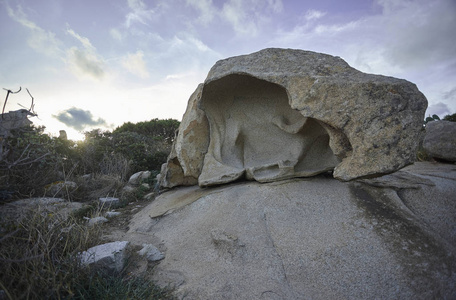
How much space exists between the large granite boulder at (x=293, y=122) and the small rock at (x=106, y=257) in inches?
68.2

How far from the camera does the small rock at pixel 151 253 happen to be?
2.83m

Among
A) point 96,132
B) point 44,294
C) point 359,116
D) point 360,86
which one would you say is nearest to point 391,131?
point 359,116

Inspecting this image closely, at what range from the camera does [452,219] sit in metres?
3.03

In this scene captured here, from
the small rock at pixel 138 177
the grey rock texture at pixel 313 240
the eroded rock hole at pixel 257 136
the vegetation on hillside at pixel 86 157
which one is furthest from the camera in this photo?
the small rock at pixel 138 177

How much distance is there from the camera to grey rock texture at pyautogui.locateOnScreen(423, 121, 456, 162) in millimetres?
6805

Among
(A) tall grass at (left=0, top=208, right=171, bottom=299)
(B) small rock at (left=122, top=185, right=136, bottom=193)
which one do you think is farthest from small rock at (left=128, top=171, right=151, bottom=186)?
(A) tall grass at (left=0, top=208, right=171, bottom=299)

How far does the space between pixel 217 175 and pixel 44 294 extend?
2.51 metres

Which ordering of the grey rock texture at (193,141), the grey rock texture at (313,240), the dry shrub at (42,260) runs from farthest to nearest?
the grey rock texture at (193,141), the grey rock texture at (313,240), the dry shrub at (42,260)

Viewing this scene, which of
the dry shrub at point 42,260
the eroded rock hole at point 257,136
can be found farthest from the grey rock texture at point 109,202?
the dry shrub at point 42,260

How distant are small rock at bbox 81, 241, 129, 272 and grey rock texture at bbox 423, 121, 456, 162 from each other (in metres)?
7.70

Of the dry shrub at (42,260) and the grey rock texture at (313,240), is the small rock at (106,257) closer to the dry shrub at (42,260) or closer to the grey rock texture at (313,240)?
the dry shrub at (42,260)

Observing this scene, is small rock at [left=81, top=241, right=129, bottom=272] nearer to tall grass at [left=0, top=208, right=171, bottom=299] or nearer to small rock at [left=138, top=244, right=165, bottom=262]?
tall grass at [left=0, top=208, right=171, bottom=299]

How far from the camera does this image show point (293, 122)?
12.6 ft

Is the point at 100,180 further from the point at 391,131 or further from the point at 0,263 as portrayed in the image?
the point at 391,131
